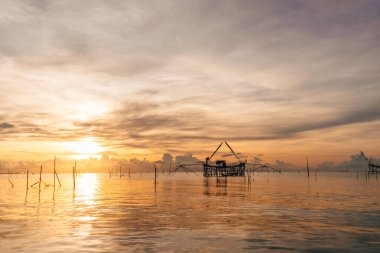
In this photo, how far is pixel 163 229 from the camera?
3025 centimetres

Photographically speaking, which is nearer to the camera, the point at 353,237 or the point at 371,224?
the point at 353,237

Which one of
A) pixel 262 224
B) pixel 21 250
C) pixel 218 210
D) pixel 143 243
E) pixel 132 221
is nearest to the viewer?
pixel 21 250

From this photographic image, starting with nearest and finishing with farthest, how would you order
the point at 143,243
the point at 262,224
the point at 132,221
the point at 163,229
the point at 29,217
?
1. the point at 143,243
2. the point at 163,229
3. the point at 262,224
4. the point at 132,221
5. the point at 29,217

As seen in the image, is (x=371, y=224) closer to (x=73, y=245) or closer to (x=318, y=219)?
(x=318, y=219)

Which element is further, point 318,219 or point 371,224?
point 318,219

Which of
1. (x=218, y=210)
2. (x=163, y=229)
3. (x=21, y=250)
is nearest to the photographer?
(x=21, y=250)

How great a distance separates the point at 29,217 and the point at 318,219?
30.3m

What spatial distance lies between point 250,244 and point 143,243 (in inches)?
291

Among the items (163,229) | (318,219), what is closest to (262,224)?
(318,219)

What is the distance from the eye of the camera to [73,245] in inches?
952

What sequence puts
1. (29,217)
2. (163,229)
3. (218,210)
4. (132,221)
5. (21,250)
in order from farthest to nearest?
1. (218,210)
2. (29,217)
3. (132,221)
4. (163,229)
5. (21,250)

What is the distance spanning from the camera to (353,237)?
86.5 ft

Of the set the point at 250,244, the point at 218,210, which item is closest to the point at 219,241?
→ the point at 250,244

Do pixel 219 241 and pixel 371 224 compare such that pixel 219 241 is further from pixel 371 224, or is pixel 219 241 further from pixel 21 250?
pixel 371 224
